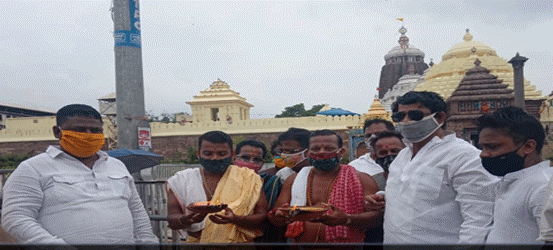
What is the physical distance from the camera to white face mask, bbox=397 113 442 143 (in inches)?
108

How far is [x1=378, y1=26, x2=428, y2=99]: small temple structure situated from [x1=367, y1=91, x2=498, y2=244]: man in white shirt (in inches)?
1796

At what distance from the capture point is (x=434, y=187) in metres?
2.51

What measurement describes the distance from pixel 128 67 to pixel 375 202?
345 centimetres

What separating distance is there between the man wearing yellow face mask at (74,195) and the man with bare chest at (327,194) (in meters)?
0.93

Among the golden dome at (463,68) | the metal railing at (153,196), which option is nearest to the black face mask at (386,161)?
the metal railing at (153,196)

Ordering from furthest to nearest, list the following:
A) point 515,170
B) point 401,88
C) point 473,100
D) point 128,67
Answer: point 401,88 → point 473,100 → point 128,67 → point 515,170

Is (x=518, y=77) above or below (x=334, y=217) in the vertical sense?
above

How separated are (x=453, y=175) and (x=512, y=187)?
11.5 inches

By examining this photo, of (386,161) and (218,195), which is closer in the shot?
(218,195)

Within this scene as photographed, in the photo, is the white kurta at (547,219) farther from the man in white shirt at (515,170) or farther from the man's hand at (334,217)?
the man's hand at (334,217)

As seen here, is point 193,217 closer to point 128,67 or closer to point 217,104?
point 128,67

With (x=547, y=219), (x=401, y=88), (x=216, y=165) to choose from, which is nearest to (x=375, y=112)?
(x=401, y=88)

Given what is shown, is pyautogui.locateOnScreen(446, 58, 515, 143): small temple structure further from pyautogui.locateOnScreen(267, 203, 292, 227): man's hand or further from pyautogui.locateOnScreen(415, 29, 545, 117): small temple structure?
pyautogui.locateOnScreen(267, 203, 292, 227): man's hand

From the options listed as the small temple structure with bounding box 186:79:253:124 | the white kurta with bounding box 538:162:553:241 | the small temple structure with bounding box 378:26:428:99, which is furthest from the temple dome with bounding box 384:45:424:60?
the white kurta with bounding box 538:162:553:241
